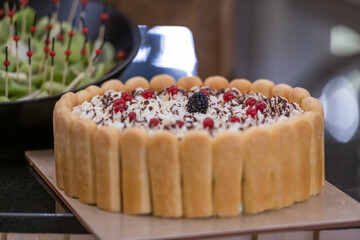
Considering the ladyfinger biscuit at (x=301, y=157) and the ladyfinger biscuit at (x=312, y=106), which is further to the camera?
the ladyfinger biscuit at (x=312, y=106)

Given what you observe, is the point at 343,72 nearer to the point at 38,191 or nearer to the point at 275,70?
the point at 275,70

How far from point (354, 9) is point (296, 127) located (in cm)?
284

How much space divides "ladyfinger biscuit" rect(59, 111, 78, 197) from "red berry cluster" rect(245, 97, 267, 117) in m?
0.41

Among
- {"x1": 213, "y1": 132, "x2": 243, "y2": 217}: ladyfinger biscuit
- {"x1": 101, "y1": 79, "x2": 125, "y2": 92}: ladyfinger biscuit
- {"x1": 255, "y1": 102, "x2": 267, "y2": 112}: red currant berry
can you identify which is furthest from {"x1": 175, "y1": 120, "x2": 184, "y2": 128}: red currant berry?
{"x1": 101, "y1": 79, "x2": 125, "y2": 92}: ladyfinger biscuit

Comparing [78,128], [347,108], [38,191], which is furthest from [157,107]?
[347,108]

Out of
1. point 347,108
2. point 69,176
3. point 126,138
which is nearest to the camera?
point 126,138

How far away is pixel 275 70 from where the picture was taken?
4.80m

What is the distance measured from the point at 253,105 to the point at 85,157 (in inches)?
17.6

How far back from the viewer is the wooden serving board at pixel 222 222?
4.12 feet

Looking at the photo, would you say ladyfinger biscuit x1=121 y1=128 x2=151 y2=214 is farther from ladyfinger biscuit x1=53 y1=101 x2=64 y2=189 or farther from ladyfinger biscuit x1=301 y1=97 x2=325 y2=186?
ladyfinger biscuit x1=301 y1=97 x2=325 y2=186

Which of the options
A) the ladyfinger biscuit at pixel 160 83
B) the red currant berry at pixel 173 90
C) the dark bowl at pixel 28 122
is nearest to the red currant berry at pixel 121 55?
the dark bowl at pixel 28 122

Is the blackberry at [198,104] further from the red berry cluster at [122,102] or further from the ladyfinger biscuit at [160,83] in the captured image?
the ladyfinger biscuit at [160,83]

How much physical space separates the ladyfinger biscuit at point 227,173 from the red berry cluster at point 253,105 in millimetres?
174

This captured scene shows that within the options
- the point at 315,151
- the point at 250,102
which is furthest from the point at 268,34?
the point at 315,151
